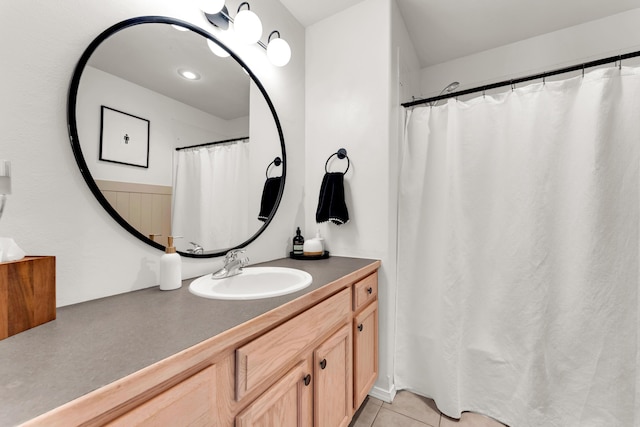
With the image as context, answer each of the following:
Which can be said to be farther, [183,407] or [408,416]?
[408,416]

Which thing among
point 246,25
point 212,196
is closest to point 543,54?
point 246,25

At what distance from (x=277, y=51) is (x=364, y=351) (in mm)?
1740

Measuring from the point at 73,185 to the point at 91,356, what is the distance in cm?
57

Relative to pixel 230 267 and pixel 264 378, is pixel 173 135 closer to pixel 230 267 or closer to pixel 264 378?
pixel 230 267

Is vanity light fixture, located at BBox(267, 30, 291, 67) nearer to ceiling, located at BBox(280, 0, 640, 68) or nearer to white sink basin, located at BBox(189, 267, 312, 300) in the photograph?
ceiling, located at BBox(280, 0, 640, 68)

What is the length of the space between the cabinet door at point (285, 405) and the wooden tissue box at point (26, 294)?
547mm

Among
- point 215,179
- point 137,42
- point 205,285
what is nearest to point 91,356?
point 205,285

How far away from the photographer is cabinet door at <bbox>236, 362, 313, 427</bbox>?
28.4 inches

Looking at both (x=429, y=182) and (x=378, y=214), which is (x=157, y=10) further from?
(x=429, y=182)

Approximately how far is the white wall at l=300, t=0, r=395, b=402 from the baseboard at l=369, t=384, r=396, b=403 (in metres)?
0.02

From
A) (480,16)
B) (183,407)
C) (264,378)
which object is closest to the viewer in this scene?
(183,407)

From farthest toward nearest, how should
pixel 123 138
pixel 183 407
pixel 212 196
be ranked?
1. pixel 212 196
2. pixel 123 138
3. pixel 183 407

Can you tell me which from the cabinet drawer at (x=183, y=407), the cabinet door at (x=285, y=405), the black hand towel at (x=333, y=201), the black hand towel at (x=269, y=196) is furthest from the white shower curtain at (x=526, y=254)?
the cabinet drawer at (x=183, y=407)

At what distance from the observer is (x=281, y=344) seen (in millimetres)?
808
